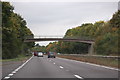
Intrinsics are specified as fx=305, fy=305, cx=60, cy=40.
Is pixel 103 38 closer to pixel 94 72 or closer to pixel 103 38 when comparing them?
pixel 103 38

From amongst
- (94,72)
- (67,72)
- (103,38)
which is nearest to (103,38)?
(103,38)

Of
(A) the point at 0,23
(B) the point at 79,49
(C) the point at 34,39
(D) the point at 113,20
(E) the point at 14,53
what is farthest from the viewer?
(B) the point at 79,49

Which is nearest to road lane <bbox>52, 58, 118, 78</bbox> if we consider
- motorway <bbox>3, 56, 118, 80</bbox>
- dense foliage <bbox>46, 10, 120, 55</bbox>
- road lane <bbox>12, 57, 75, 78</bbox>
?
motorway <bbox>3, 56, 118, 80</bbox>

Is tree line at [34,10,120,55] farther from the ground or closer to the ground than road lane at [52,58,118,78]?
farther from the ground

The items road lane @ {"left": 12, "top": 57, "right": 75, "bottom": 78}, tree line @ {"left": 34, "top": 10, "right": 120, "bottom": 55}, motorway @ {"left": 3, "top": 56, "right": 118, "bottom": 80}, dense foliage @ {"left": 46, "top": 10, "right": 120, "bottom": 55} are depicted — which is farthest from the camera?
dense foliage @ {"left": 46, "top": 10, "right": 120, "bottom": 55}

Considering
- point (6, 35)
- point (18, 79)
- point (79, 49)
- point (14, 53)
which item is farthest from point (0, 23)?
point (79, 49)

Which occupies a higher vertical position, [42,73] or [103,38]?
[103,38]

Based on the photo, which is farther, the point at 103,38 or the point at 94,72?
the point at 103,38

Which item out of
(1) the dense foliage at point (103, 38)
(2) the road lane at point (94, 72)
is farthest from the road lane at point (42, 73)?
(1) the dense foliage at point (103, 38)

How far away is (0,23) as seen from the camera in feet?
165

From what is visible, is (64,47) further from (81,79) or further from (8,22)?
(81,79)

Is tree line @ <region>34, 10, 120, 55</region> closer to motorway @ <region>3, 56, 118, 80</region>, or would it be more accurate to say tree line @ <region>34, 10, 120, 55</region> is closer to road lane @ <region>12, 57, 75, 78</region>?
motorway @ <region>3, 56, 118, 80</region>

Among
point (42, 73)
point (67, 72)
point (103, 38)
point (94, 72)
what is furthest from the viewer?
point (103, 38)

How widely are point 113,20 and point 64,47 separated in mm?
105683
